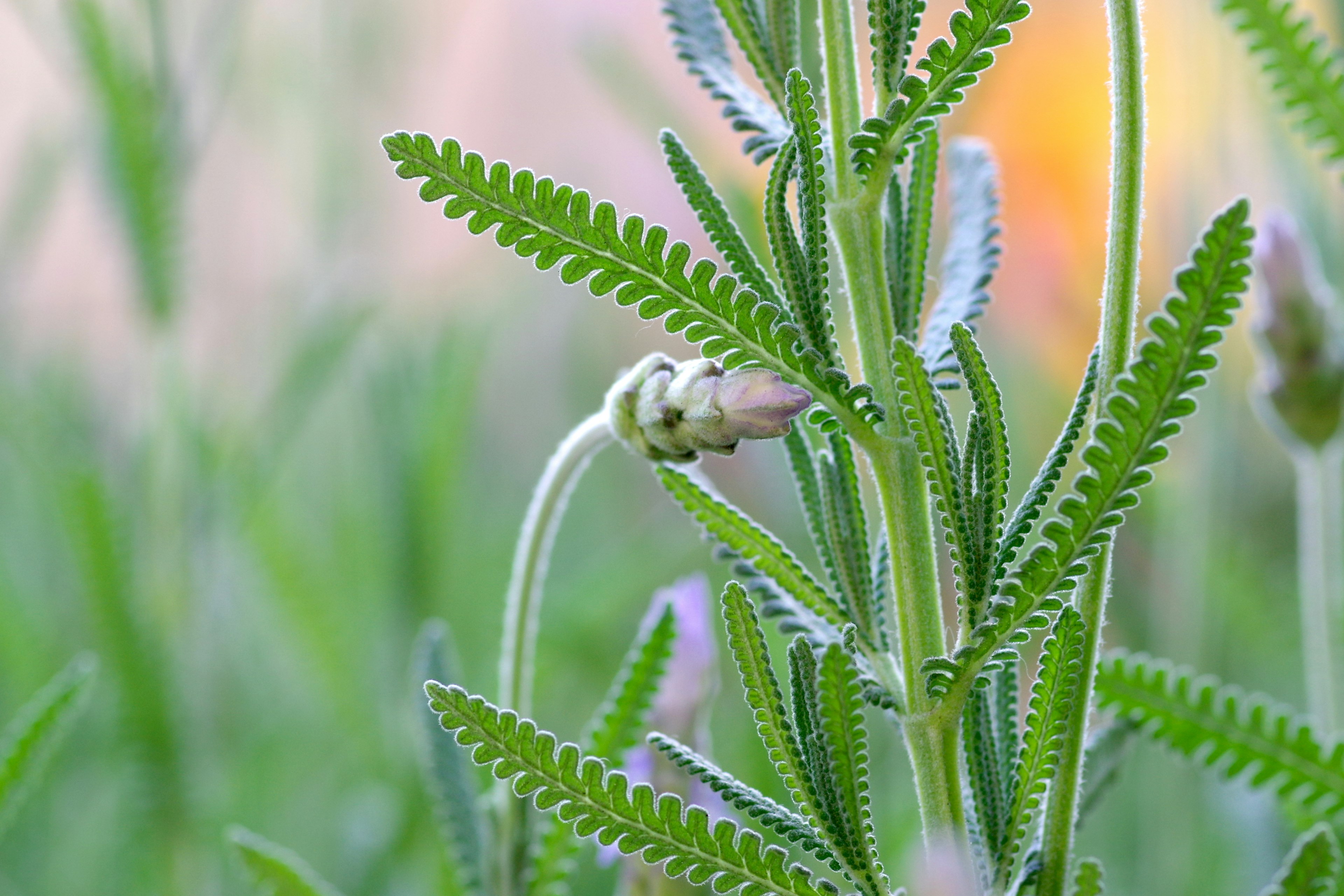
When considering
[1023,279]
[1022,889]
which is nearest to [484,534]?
[1023,279]

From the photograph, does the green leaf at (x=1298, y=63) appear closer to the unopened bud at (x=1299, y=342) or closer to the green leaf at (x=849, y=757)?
the unopened bud at (x=1299, y=342)

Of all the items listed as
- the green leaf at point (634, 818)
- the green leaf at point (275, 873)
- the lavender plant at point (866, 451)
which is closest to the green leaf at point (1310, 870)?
the lavender plant at point (866, 451)

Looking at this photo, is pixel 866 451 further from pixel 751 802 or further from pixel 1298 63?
pixel 1298 63

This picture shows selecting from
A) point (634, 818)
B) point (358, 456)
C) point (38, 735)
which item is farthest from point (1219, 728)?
point (358, 456)

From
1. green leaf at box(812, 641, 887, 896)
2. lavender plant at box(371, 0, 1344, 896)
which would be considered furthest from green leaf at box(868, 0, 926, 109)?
green leaf at box(812, 641, 887, 896)

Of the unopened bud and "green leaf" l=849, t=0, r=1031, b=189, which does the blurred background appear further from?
"green leaf" l=849, t=0, r=1031, b=189

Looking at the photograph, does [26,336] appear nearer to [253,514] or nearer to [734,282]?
[253,514]

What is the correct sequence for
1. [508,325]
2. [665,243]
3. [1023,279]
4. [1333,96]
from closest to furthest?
[665,243]
[1333,96]
[1023,279]
[508,325]
